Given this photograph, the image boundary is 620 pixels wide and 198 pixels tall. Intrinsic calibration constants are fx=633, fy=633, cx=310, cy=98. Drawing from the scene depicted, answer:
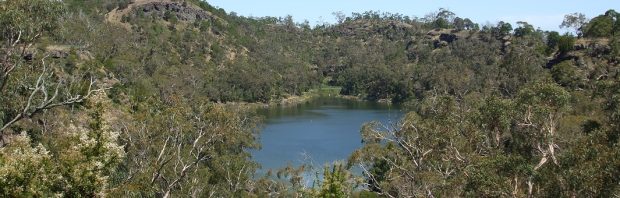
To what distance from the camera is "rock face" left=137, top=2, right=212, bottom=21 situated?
111938 mm

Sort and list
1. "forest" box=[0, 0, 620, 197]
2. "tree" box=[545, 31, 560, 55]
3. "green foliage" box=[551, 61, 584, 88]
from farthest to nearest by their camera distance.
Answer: "tree" box=[545, 31, 560, 55], "green foliage" box=[551, 61, 584, 88], "forest" box=[0, 0, 620, 197]

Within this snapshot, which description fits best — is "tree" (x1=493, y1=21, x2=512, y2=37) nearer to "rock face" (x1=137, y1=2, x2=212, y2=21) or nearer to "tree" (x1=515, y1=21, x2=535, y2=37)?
"tree" (x1=515, y1=21, x2=535, y2=37)

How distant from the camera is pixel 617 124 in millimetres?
23156

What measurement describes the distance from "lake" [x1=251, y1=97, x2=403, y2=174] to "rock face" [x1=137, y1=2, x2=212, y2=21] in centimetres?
2889

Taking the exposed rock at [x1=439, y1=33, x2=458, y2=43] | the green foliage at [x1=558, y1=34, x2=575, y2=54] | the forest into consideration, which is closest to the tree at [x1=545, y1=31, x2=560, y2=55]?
the forest

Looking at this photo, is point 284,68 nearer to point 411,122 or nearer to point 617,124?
point 411,122

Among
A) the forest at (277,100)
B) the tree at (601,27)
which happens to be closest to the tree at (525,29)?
the forest at (277,100)

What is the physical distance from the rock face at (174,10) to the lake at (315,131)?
2889 cm

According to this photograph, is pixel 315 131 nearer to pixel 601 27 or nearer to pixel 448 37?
pixel 601 27

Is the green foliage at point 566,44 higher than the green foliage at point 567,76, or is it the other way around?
the green foliage at point 566,44

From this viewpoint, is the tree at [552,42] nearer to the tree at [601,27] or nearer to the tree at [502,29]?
the tree at [601,27]

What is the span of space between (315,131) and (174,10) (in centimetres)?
5668

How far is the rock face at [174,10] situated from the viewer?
111938mm

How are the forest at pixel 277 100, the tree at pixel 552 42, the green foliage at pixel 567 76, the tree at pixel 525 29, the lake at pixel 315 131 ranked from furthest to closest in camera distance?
1. the tree at pixel 525 29
2. the tree at pixel 552 42
3. the green foliage at pixel 567 76
4. the lake at pixel 315 131
5. the forest at pixel 277 100
